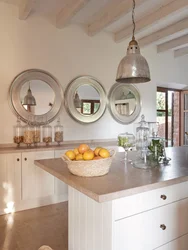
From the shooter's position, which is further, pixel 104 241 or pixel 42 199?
pixel 42 199

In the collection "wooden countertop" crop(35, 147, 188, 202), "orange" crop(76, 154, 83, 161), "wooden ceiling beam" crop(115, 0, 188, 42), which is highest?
"wooden ceiling beam" crop(115, 0, 188, 42)

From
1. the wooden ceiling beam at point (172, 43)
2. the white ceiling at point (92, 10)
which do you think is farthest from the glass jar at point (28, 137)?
the wooden ceiling beam at point (172, 43)

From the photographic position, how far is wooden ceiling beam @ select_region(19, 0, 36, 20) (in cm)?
294

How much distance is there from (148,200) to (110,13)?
9.47ft

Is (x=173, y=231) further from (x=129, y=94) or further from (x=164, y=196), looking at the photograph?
(x=129, y=94)

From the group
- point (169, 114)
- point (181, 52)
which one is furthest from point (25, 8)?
point (169, 114)

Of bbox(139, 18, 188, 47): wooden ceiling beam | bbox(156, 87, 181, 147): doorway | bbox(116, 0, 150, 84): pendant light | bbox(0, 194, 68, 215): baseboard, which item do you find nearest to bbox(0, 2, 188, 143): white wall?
bbox(139, 18, 188, 47): wooden ceiling beam

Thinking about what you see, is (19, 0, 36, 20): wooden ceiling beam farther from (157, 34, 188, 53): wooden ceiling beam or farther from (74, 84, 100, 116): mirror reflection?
(157, 34, 188, 53): wooden ceiling beam

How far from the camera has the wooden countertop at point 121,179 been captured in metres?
1.17

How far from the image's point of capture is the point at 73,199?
166cm

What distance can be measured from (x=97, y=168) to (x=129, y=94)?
3330 mm

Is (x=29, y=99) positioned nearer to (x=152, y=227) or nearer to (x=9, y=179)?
(x=9, y=179)

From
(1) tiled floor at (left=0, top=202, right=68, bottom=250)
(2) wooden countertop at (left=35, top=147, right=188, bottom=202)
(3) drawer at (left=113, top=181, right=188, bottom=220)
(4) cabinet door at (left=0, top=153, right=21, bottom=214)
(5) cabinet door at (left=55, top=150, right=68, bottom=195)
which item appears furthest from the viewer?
(5) cabinet door at (left=55, top=150, right=68, bottom=195)

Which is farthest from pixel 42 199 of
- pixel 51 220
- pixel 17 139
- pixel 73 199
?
pixel 73 199
